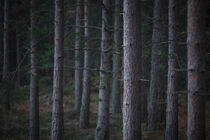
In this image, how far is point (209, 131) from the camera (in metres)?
12.3

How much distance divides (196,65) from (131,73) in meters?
1.74

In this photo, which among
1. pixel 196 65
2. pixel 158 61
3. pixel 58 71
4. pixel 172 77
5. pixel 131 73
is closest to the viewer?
pixel 196 65

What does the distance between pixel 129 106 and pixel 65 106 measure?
54.8ft

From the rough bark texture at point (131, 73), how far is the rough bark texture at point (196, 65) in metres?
1.44

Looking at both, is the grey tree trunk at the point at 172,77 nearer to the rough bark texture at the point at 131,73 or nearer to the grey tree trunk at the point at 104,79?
the grey tree trunk at the point at 104,79

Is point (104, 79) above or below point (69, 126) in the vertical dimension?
above

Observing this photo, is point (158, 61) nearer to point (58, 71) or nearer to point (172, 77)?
point (172, 77)

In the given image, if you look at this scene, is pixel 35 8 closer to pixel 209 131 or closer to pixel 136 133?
pixel 136 133

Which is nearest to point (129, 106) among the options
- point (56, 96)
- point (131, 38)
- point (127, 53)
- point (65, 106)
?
point (127, 53)

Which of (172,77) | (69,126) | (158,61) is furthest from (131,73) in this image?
(69,126)

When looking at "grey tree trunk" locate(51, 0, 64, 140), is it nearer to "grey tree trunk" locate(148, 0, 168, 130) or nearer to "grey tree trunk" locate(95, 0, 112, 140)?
"grey tree trunk" locate(95, 0, 112, 140)

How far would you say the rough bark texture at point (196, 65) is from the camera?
5.75m

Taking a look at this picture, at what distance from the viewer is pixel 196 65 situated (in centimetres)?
577

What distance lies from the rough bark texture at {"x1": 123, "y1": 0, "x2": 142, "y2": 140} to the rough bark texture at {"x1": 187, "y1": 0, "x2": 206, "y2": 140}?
1445 mm
